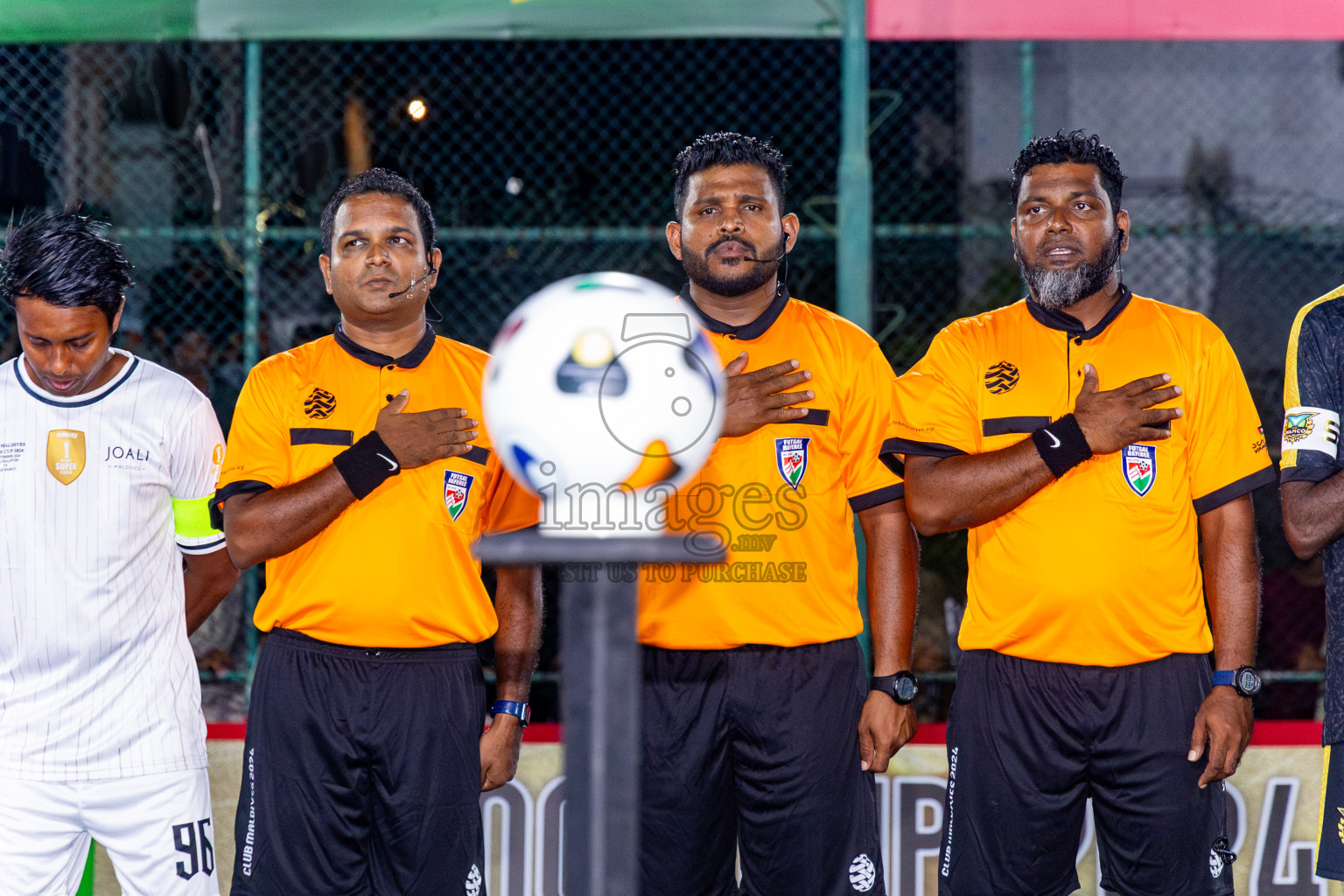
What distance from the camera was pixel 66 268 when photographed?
2.96 m

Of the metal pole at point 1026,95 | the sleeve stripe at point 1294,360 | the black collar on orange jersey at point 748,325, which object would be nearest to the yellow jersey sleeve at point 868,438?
the black collar on orange jersey at point 748,325

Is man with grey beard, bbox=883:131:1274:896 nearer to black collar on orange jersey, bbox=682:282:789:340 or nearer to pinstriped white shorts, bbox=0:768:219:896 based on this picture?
black collar on orange jersey, bbox=682:282:789:340

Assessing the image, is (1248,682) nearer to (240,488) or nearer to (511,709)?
(511,709)

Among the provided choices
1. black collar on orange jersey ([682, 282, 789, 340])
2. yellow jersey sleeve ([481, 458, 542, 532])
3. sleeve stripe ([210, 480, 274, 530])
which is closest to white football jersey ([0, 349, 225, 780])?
sleeve stripe ([210, 480, 274, 530])

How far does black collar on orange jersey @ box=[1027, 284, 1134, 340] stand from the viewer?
119 inches

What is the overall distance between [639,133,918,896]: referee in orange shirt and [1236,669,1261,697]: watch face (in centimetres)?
67

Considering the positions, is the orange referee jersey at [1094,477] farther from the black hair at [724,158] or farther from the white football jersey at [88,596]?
the white football jersey at [88,596]

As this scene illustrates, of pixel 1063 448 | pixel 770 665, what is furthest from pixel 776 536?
pixel 1063 448

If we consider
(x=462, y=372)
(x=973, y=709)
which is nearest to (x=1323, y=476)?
(x=973, y=709)

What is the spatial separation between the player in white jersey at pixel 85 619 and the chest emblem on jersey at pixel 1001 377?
73.5 inches

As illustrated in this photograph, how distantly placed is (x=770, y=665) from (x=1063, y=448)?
77 centimetres

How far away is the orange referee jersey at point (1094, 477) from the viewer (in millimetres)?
2844

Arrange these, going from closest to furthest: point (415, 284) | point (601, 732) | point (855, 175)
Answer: point (601, 732) < point (415, 284) < point (855, 175)

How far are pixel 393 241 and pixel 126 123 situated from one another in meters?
3.37
